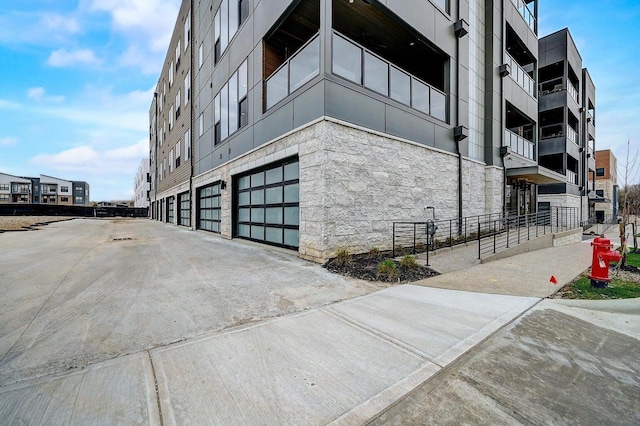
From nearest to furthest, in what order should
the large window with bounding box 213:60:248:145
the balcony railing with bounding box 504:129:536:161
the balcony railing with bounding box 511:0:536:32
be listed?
the large window with bounding box 213:60:248:145, the balcony railing with bounding box 504:129:536:161, the balcony railing with bounding box 511:0:536:32

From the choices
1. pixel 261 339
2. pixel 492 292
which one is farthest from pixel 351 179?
pixel 261 339

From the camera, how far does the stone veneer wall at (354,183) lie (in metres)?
7.29

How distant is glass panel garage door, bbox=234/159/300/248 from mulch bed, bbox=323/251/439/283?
2285 millimetres

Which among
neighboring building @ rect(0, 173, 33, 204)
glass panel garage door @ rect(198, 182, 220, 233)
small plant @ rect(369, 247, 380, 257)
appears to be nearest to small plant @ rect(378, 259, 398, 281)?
small plant @ rect(369, 247, 380, 257)

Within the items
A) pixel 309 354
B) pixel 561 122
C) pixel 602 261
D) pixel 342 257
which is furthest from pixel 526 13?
pixel 309 354

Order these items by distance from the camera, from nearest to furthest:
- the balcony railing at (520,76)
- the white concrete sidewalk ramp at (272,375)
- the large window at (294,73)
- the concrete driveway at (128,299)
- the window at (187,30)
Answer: the white concrete sidewalk ramp at (272,375) → the concrete driveway at (128,299) → the large window at (294,73) → the balcony railing at (520,76) → the window at (187,30)

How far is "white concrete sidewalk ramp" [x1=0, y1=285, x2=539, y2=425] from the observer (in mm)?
1955

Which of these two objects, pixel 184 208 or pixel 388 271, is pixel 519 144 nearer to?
pixel 388 271

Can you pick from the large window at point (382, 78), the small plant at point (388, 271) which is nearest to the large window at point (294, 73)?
the large window at point (382, 78)

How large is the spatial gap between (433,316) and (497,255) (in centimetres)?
558

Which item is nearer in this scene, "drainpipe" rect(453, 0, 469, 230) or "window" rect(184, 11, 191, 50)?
"drainpipe" rect(453, 0, 469, 230)

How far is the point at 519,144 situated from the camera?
1600 cm

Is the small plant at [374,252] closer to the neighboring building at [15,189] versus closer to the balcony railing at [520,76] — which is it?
the balcony railing at [520,76]

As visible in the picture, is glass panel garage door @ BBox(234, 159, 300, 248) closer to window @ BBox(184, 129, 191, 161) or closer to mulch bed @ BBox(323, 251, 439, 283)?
mulch bed @ BBox(323, 251, 439, 283)
